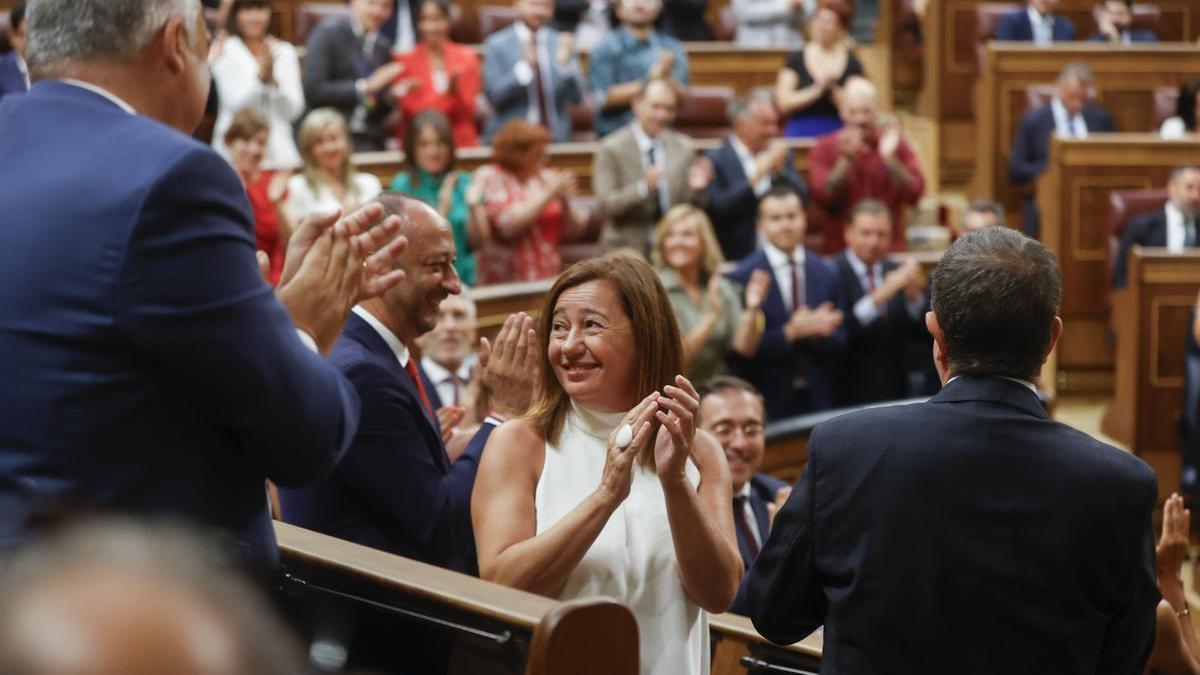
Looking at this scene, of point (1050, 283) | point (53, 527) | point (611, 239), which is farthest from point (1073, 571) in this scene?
point (611, 239)

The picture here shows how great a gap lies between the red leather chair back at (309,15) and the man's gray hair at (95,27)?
6311 millimetres

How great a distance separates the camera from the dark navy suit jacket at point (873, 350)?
5695 millimetres

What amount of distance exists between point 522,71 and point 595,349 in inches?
188

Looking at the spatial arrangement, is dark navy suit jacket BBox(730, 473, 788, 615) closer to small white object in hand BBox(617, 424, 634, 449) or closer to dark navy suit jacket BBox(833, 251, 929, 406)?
small white object in hand BBox(617, 424, 634, 449)

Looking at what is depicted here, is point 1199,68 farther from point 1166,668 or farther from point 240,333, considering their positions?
point 240,333

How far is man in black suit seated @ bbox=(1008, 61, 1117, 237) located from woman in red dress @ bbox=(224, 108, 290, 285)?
3.83 metres

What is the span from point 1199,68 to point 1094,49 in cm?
58

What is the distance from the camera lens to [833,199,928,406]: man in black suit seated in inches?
224

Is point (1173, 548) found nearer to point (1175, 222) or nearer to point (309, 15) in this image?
point (1175, 222)

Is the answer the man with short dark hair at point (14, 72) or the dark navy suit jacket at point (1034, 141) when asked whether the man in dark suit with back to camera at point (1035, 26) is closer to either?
the dark navy suit jacket at point (1034, 141)

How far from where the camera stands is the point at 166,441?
1268 mm

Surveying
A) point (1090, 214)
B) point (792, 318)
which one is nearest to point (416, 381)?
point (792, 318)

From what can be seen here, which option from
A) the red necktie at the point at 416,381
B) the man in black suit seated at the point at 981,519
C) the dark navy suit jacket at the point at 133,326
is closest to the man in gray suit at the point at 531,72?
the red necktie at the point at 416,381

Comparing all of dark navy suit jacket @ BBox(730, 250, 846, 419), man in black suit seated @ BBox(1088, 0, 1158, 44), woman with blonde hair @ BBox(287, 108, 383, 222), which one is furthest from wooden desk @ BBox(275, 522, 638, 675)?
man in black suit seated @ BBox(1088, 0, 1158, 44)
